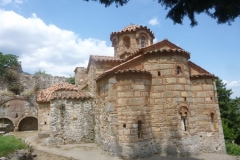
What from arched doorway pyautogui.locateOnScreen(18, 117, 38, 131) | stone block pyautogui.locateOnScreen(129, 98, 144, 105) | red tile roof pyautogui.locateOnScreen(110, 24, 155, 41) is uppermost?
red tile roof pyautogui.locateOnScreen(110, 24, 155, 41)

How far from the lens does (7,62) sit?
66.2 ft

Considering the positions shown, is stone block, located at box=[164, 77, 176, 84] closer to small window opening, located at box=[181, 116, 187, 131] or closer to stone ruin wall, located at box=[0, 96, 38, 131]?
small window opening, located at box=[181, 116, 187, 131]

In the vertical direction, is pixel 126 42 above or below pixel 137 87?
above

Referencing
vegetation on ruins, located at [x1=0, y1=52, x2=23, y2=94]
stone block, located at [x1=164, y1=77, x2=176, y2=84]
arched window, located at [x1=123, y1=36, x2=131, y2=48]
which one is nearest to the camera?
stone block, located at [x1=164, y1=77, x2=176, y2=84]

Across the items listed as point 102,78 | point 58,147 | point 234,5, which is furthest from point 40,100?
point 234,5

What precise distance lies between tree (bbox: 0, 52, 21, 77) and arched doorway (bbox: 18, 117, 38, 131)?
18.8 feet

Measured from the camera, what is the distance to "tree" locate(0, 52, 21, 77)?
19812 millimetres

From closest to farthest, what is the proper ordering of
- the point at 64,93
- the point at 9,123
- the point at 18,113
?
the point at 64,93
the point at 9,123
the point at 18,113

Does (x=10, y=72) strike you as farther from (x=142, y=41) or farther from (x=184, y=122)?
(x=184, y=122)

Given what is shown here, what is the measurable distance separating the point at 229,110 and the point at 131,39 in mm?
9991

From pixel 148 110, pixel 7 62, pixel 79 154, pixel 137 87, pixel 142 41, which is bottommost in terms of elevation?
pixel 79 154

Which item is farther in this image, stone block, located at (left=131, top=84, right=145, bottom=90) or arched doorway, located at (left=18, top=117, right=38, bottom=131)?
arched doorway, located at (left=18, top=117, right=38, bottom=131)

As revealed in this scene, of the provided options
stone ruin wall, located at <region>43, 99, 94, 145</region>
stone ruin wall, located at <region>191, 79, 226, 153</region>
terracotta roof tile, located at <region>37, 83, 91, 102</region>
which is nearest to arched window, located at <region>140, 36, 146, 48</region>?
stone ruin wall, located at <region>191, 79, 226, 153</region>

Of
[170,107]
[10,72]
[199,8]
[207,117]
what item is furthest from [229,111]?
[10,72]
